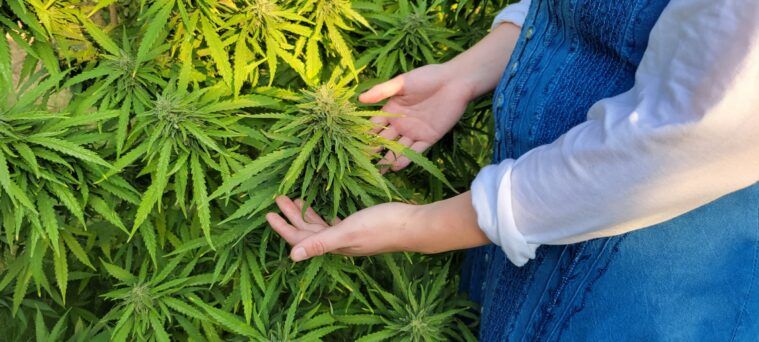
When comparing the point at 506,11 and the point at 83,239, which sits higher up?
the point at 506,11

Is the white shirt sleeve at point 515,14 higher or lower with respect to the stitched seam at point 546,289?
higher

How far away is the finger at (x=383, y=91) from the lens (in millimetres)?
1054

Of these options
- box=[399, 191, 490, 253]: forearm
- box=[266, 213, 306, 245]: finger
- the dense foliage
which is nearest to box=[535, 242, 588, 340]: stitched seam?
box=[399, 191, 490, 253]: forearm

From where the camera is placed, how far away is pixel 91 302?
1.40 meters

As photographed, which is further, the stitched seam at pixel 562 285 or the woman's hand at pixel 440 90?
the woman's hand at pixel 440 90

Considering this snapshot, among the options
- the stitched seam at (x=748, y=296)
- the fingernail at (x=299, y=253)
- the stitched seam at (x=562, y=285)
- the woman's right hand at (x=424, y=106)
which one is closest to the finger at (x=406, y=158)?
the woman's right hand at (x=424, y=106)

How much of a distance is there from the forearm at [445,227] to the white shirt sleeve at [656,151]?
0.15 ft

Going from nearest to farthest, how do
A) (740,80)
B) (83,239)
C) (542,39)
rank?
(740,80)
(542,39)
(83,239)

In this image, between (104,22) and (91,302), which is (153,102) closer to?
(104,22)

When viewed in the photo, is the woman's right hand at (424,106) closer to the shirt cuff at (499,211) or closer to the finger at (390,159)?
the finger at (390,159)

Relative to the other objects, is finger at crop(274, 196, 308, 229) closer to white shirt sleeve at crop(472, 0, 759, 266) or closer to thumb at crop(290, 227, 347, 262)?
thumb at crop(290, 227, 347, 262)

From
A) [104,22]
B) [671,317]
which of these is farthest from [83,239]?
[671,317]

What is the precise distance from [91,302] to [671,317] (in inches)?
43.7

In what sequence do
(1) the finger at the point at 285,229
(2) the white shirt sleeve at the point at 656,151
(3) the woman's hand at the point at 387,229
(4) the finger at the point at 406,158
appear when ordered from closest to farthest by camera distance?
(2) the white shirt sleeve at the point at 656,151 < (3) the woman's hand at the point at 387,229 < (1) the finger at the point at 285,229 < (4) the finger at the point at 406,158
